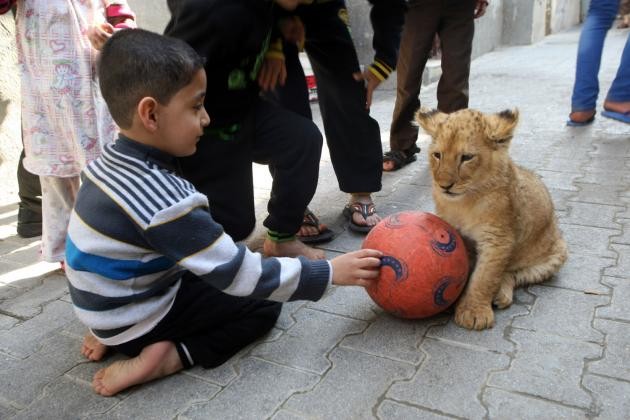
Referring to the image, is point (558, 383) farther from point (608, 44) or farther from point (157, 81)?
point (608, 44)


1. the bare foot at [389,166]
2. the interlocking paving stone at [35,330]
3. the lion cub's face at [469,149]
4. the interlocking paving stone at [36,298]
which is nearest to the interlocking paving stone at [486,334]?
the lion cub's face at [469,149]

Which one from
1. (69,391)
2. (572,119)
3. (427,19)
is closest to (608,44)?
(572,119)

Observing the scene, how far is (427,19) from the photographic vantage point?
502 centimetres

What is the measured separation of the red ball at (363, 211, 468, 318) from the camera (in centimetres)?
251

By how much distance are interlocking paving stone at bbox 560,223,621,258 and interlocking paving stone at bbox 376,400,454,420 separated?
68.7 inches

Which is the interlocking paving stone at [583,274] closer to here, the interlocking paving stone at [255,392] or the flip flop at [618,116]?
the interlocking paving stone at [255,392]

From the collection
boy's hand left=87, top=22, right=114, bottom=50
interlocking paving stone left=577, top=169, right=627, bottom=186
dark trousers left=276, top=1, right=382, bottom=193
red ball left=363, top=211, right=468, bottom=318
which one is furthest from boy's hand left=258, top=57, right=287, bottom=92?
interlocking paving stone left=577, top=169, right=627, bottom=186

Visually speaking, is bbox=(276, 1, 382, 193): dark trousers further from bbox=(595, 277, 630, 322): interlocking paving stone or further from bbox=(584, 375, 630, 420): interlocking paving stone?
bbox=(584, 375, 630, 420): interlocking paving stone

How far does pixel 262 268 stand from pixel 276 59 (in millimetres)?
1577

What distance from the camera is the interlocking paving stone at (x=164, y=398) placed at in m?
2.25

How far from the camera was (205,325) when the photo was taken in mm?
2541

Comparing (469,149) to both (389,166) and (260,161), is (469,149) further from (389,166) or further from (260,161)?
(389,166)

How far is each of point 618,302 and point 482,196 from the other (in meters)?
0.88

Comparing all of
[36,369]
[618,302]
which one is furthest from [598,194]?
[36,369]
